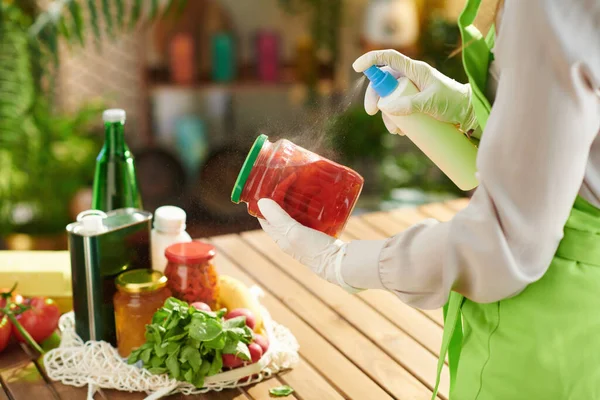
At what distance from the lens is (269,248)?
1978 mm

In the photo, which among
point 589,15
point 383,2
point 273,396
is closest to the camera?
point 589,15

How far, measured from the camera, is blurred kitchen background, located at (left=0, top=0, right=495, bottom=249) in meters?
3.63

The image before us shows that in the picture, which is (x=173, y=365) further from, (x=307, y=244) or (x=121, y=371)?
(x=307, y=244)

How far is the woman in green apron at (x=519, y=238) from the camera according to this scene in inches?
32.2

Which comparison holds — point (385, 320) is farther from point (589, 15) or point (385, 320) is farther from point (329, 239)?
point (589, 15)

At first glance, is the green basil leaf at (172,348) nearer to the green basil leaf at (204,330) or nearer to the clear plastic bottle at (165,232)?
the green basil leaf at (204,330)

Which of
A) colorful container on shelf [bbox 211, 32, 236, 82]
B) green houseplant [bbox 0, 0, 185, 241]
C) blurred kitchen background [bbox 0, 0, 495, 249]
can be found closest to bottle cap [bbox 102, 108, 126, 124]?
green houseplant [bbox 0, 0, 185, 241]

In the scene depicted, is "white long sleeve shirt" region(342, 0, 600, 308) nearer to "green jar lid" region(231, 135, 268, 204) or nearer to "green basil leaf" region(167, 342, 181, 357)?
"green jar lid" region(231, 135, 268, 204)

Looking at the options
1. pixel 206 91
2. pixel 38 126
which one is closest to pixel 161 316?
pixel 38 126

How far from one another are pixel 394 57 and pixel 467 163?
194 millimetres

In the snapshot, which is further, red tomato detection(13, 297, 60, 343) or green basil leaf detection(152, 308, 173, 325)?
red tomato detection(13, 297, 60, 343)

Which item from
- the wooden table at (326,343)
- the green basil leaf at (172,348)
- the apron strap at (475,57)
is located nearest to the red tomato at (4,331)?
the wooden table at (326,343)

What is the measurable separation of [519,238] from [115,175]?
0.86m

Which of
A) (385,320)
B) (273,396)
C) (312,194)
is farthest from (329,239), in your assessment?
(385,320)
